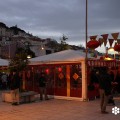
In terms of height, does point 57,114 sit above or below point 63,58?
below

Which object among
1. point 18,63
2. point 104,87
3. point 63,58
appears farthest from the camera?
point 63,58

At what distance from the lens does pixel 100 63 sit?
1823cm

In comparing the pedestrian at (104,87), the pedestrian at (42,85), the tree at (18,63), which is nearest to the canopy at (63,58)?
the pedestrian at (42,85)

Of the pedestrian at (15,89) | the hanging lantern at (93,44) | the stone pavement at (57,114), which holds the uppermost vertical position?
the hanging lantern at (93,44)

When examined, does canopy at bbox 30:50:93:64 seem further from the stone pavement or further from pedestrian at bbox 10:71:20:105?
the stone pavement

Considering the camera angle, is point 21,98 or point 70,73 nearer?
point 21,98

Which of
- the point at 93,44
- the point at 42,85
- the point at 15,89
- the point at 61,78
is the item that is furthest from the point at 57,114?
the point at 61,78

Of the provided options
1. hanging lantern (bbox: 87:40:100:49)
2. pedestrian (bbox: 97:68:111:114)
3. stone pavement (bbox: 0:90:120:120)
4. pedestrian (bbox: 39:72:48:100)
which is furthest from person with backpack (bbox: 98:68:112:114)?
pedestrian (bbox: 39:72:48:100)

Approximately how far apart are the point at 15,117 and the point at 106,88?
131 inches

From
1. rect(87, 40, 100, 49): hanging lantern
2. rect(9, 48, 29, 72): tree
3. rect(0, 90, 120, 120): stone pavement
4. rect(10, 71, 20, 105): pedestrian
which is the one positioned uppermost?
rect(87, 40, 100, 49): hanging lantern

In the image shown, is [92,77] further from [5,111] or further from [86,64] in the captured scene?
[5,111]

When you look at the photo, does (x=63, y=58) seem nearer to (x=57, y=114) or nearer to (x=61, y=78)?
(x=61, y=78)

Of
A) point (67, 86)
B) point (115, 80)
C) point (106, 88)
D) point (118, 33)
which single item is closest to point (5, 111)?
point (106, 88)

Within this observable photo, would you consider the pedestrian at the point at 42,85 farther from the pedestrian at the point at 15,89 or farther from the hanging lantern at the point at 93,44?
the hanging lantern at the point at 93,44
